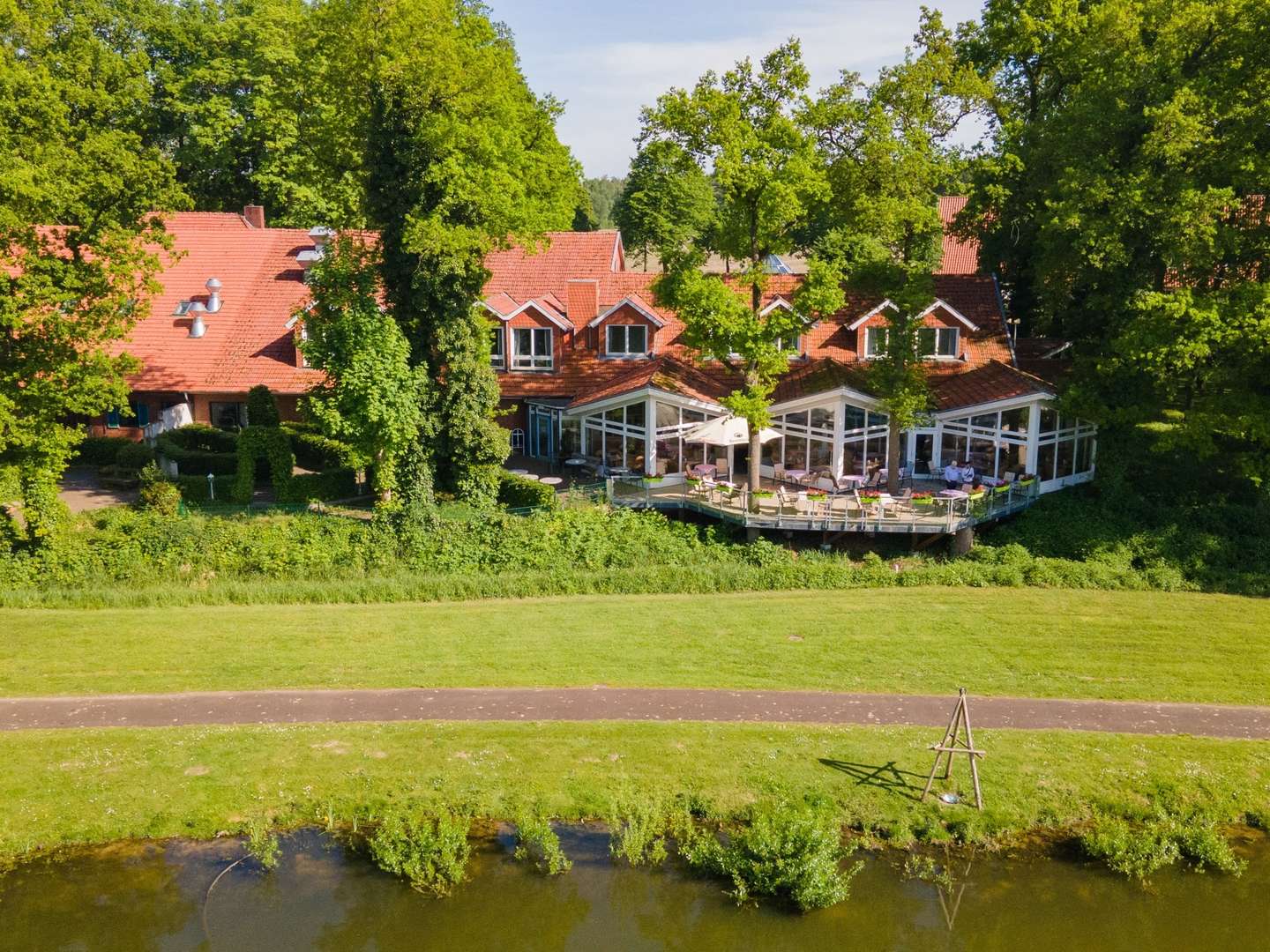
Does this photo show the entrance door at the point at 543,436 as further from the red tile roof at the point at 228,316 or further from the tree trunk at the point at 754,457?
the tree trunk at the point at 754,457

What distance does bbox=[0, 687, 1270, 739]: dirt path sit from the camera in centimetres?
1764

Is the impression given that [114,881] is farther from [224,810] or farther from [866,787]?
[866,787]

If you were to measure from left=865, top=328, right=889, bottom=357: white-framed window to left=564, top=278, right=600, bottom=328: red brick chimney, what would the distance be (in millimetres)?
8848

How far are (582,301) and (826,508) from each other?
1295 centimetres

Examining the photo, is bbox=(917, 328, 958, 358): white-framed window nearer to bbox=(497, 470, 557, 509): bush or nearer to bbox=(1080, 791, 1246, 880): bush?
bbox=(497, 470, 557, 509): bush

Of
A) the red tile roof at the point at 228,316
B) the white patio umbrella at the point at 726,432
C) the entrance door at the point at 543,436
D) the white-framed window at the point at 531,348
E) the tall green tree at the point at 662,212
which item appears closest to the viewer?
the white patio umbrella at the point at 726,432

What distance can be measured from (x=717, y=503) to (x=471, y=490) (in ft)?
20.8

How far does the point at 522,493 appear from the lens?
2750 cm

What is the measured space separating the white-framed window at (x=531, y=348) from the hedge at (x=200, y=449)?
29.8ft

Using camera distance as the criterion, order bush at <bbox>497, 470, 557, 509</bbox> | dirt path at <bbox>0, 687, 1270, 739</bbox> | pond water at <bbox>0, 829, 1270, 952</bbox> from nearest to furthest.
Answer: pond water at <bbox>0, 829, 1270, 952</bbox> < dirt path at <bbox>0, 687, 1270, 739</bbox> < bush at <bbox>497, 470, 557, 509</bbox>

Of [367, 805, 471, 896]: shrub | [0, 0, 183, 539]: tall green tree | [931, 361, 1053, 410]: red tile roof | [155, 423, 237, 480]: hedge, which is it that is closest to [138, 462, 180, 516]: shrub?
[155, 423, 237, 480]: hedge

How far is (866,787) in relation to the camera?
51.6 feet

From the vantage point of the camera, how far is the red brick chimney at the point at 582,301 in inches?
1366

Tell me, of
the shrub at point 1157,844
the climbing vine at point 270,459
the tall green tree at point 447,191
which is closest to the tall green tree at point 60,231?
the climbing vine at point 270,459
